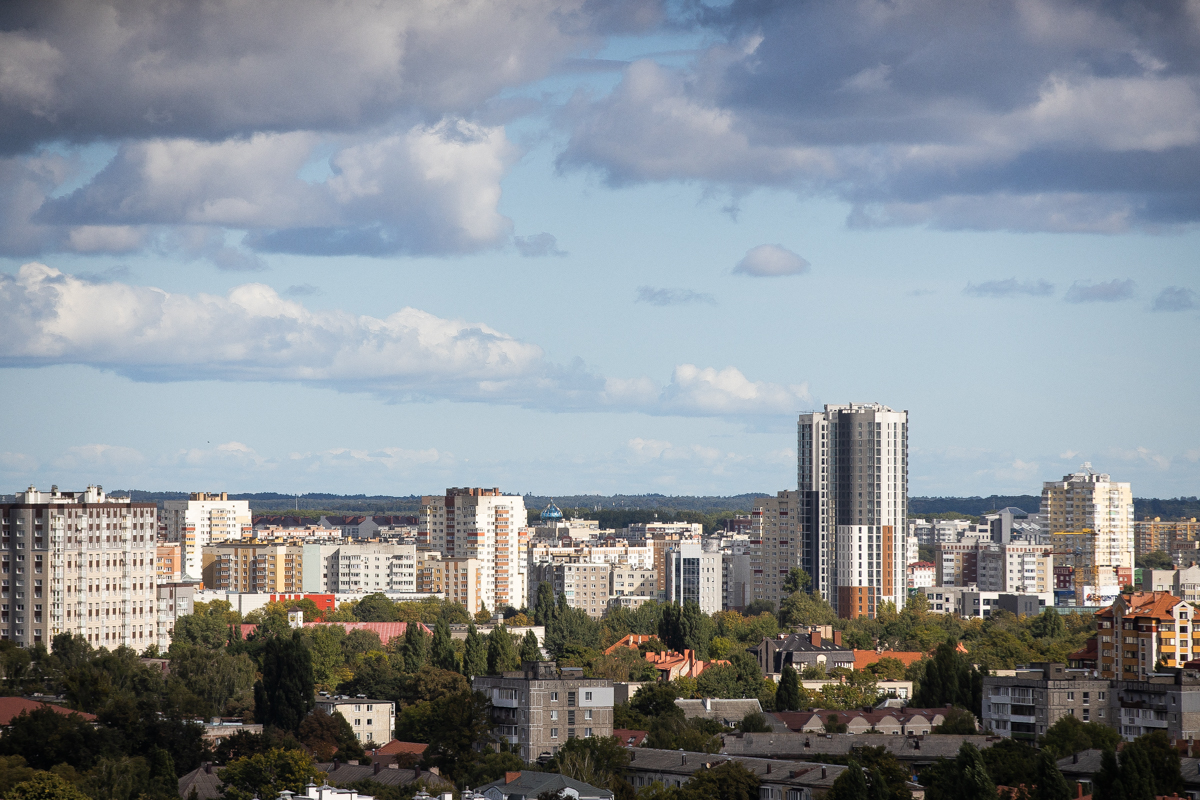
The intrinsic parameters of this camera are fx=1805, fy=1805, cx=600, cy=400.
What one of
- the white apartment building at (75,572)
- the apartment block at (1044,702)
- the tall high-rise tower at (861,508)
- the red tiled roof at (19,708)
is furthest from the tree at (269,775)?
the tall high-rise tower at (861,508)

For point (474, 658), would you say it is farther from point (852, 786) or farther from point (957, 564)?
point (957, 564)

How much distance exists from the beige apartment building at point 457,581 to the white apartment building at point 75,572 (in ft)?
189

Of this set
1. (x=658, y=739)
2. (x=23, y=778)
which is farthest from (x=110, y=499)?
(x=23, y=778)

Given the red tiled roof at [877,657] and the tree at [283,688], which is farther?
the red tiled roof at [877,657]

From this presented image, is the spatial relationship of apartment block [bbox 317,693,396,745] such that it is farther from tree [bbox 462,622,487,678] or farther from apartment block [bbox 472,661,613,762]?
apartment block [bbox 472,661,613,762]

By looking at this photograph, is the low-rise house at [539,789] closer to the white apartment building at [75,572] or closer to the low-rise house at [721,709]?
the low-rise house at [721,709]

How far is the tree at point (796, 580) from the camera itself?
140 m

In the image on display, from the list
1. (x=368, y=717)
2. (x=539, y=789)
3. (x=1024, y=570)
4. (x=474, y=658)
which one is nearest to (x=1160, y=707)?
(x=539, y=789)

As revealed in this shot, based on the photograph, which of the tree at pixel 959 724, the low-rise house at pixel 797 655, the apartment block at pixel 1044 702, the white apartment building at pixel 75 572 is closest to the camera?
the tree at pixel 959 724

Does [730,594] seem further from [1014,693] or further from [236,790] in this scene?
[236,790]

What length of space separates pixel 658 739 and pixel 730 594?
100 m

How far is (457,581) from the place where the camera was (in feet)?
502

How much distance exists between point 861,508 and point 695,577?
2463 cm

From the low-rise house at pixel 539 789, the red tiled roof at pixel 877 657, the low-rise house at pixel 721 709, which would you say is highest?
the low-rise house at pixel 539 789
